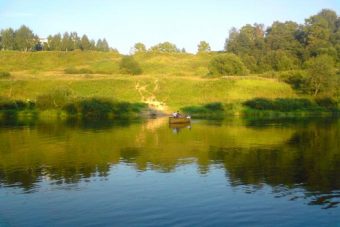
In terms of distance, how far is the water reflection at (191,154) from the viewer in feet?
93.7

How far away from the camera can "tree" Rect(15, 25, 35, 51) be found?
628 ft

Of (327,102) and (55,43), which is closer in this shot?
(327,102)

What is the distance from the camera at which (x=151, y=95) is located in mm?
98250

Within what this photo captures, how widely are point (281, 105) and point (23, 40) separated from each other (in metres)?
135

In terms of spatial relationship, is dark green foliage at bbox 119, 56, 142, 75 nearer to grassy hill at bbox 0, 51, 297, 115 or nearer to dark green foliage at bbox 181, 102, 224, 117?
grassy hill at bbox 0, 51, 297, 115

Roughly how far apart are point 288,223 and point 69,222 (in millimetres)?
9598

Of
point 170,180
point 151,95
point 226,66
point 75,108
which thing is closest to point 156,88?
point 151,95

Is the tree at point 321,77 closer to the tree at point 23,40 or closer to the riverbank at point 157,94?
the riverbank at point 157,94

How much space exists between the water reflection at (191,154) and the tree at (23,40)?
138689mm

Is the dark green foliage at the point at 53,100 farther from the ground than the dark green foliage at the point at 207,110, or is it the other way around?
the dark green foliage at the point at 53,100

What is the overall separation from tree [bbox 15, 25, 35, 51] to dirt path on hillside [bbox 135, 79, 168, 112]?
342 feet

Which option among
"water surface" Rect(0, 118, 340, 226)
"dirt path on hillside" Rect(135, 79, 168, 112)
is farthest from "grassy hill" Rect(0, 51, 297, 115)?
"water surface" Rect(0, 118, 340, 226)

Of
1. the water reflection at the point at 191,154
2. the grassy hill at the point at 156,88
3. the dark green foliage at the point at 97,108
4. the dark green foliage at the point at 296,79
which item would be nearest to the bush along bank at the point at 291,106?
the grassy hill at the point at 156,88

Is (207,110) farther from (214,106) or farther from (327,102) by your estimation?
(327,102)
